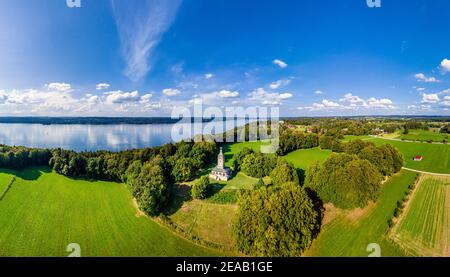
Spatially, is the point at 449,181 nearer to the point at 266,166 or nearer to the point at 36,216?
the point at 266,166

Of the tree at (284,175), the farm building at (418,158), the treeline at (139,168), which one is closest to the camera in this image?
the treeline at (139,168)

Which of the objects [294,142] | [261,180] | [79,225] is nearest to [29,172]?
[79,225]

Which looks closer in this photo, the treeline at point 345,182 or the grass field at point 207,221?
the grass field at point 207,221

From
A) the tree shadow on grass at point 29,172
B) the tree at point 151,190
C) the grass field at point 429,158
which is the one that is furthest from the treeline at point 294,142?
the tree shadow on grass at point 29,172

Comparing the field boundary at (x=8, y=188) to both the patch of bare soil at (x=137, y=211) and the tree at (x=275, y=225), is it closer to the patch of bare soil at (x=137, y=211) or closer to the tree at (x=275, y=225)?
the patch of bare soil at (x=137, y=211)

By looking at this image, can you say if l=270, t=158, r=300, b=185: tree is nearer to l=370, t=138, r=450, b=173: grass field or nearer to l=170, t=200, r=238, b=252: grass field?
l=170, t=200, r=238, b=252: grass field

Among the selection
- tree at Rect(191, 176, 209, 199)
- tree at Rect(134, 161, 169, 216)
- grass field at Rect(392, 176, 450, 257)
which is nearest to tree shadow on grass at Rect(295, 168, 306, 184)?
grass field at Rect(392, 176, 450, 257)

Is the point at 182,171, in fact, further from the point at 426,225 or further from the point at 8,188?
the point at 426,225
